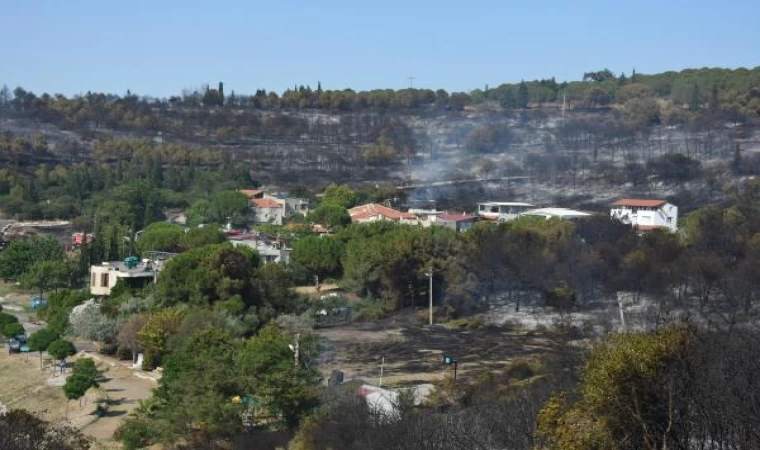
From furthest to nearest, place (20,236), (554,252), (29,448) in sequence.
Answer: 1. (20,236)
2. (554,252)
3. (29,448)

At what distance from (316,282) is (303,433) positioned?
21.1m

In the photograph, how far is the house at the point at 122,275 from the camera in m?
32.9

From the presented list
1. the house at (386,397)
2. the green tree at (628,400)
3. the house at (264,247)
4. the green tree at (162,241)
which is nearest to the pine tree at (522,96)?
the house at (264,247)

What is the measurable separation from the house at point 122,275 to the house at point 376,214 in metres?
16.2

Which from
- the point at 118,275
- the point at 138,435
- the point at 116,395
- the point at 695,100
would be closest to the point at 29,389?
the point at 116,395

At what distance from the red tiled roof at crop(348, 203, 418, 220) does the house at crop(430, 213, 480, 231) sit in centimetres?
157

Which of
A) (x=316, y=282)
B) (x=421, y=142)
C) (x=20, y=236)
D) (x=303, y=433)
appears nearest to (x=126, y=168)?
(x=20, y=236)

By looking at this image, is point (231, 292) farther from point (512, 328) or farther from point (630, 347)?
point (630, 347)

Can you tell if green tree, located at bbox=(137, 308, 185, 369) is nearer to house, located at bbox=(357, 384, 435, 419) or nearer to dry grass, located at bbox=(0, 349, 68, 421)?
dry grass, located at bbox=(0, 349, 68, 421)

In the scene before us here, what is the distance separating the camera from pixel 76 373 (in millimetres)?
21922

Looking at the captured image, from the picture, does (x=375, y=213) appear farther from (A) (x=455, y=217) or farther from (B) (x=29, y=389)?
(B) (x=29, y=389)

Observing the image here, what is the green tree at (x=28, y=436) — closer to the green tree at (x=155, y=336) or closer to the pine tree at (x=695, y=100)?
the green tree at (x=155, y=336)

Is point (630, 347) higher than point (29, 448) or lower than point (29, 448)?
higher

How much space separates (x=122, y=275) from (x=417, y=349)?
10222 millimetres
